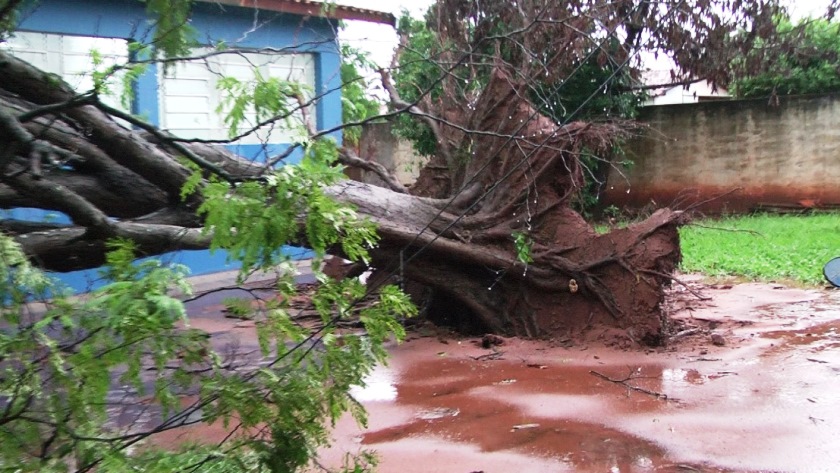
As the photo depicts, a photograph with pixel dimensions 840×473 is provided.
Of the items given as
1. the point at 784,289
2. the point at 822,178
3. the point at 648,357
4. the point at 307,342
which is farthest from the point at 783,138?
the point at 307,342

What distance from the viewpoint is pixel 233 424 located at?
3.59m

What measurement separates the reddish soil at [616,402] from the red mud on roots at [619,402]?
0.01m

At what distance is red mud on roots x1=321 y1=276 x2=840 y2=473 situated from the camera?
4.93 m

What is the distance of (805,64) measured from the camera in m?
17.7

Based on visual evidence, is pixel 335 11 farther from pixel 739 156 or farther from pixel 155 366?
pixel 739 156

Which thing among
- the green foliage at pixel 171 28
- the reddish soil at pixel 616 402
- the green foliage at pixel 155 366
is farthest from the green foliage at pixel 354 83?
the reddish soil at pixel 616 402

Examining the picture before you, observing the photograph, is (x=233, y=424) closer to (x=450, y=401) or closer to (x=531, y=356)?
(x=450, y=401)

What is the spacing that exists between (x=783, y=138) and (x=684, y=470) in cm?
1445

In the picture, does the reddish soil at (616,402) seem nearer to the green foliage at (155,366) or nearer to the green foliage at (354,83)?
the green foliage at (155,366)

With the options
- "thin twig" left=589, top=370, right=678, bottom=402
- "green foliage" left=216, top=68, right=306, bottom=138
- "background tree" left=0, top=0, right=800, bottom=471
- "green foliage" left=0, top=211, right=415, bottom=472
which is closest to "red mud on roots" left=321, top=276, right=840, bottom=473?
"thin twig" left=589, top=370, right=678, bottom=402

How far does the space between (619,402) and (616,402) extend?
0.07 feet

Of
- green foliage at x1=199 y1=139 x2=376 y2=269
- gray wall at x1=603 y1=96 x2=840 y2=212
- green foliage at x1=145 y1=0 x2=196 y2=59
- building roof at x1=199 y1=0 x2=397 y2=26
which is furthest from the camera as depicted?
gray wall at x1=603 y1=96 x2=840 y2=212

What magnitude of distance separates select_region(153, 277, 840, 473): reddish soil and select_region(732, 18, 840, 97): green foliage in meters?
9.27

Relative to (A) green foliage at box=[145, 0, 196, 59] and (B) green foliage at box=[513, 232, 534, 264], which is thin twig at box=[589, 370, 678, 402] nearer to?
(B) green foliage at box=[513, 232, 534, 264]
